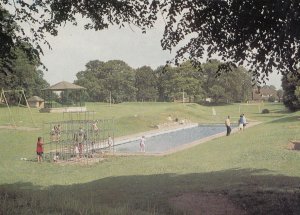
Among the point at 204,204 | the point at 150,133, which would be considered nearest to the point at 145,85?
the point at 150,133

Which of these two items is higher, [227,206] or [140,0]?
[140,0]

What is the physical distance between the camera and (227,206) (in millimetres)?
10625

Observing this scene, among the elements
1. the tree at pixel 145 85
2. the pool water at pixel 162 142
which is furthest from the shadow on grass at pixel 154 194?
the tree at pixel 145 85

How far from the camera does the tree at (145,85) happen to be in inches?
4444

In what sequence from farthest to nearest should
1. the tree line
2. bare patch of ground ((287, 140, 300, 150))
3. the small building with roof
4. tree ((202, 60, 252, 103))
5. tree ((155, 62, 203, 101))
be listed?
the tree line
tree ((202, 60, 252, 103))
tree ((155, 62, 203, 101))
the small building with roof
bare patch of ground ((287, 140, 300, 150))

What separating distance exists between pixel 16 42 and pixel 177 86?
89866 millimetres

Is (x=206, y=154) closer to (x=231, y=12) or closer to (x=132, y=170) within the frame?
(x=132, y=170)

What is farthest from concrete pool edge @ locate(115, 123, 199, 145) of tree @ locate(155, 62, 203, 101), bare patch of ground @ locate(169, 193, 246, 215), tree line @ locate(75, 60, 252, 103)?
tree @ locate(155, 62, 203, 101)

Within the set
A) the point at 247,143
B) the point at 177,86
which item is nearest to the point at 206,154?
the point at 247,143

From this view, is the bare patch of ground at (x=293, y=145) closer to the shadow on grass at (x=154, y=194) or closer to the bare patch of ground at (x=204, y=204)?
the shadow on grass at (x=154, y=194)

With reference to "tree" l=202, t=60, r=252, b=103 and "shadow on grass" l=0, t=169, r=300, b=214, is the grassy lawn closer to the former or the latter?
"shadow on grass" l=0, t=169, r=300, b=214

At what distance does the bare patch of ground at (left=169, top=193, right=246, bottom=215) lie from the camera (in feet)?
33.3

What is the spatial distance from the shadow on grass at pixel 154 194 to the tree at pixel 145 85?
314 ft

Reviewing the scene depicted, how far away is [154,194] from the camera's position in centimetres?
1234
